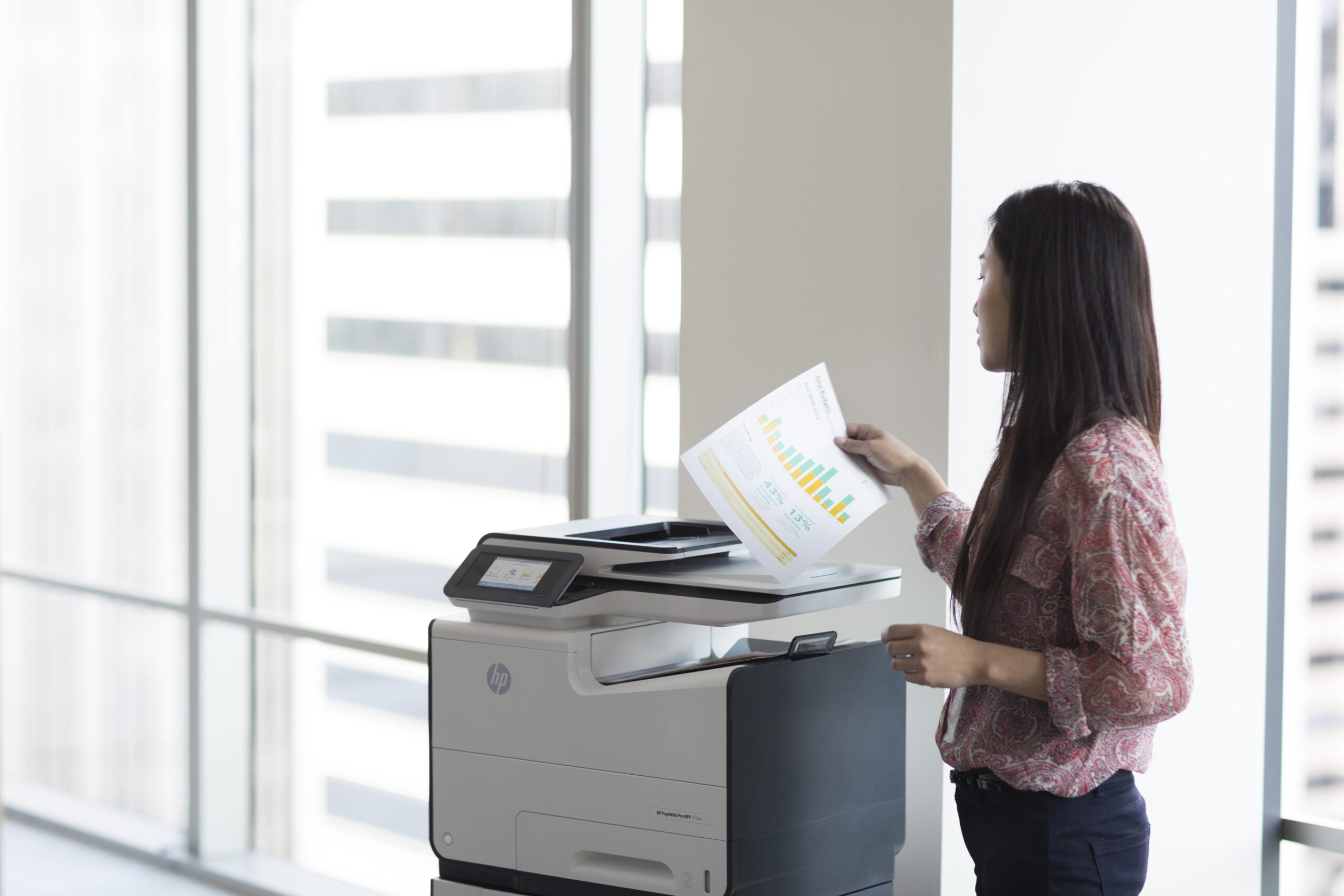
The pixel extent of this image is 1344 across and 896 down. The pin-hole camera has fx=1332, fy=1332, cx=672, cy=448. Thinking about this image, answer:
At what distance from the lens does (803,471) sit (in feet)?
5.58

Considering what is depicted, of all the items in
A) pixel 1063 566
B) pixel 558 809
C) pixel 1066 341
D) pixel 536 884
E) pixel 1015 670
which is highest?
pixel 1066 341

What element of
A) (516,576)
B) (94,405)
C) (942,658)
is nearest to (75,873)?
(94,405)

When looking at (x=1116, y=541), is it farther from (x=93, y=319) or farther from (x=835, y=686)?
(x=93, y=319)

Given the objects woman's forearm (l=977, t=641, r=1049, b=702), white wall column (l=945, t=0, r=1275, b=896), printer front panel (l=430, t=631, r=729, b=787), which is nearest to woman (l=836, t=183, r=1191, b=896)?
woman's forearm (l=977, t=641, r=1049, b=702)

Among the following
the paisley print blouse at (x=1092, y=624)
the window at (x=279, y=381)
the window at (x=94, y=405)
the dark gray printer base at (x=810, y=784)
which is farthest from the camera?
the window at (x=94, y=405)

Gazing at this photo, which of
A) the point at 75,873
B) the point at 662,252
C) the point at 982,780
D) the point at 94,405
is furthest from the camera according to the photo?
the point at 94,405

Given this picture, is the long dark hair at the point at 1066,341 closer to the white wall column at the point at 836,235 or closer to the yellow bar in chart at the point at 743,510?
the yellow bar in chart at the point at 743,510

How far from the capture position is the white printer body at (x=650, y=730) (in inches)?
63.9

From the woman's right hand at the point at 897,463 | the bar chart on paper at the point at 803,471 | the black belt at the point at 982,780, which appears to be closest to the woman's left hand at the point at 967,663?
the black belt at the point at 982,780

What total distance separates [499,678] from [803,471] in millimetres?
490

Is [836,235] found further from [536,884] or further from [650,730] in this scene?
→ [536,884]

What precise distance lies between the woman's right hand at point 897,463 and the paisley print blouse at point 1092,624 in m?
0.30

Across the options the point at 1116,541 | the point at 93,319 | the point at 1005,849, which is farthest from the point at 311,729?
the point at 1116,541

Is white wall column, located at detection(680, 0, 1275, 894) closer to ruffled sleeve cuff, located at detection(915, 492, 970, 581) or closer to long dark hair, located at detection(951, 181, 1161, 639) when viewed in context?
ruffled sleeve cuff, located at detection(915, 492, 970, 581)
